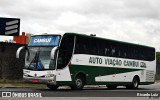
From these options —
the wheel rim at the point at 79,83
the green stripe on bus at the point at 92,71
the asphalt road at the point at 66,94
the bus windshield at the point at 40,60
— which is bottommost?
the asphalt road at the point at 66,94

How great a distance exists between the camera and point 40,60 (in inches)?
898

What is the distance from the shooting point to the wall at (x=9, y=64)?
1302 inches

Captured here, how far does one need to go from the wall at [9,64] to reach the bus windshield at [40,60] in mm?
10306

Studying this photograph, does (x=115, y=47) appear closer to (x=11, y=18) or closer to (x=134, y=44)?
(x=134, y=44)

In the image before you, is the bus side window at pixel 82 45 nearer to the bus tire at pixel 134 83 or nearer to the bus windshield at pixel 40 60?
the bus windshield at pixel 40 60

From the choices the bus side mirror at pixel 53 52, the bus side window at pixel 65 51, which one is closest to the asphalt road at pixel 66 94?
the bus side window at pixel 65 51

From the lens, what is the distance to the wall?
33.1 meters

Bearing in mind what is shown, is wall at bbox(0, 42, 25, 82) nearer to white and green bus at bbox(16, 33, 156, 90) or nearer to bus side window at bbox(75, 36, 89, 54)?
white and green bus at bbox(16, 33, 156, 90)

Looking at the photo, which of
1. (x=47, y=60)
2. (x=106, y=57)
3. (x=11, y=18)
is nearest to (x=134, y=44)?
(x=106, y=57)

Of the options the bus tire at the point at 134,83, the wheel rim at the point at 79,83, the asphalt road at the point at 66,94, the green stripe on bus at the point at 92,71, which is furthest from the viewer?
the bus tire at the point at 134,83

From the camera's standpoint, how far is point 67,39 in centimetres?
2338

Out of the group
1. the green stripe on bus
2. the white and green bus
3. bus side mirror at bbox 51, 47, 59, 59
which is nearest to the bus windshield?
the white and green bus

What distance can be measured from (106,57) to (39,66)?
19.7 ft

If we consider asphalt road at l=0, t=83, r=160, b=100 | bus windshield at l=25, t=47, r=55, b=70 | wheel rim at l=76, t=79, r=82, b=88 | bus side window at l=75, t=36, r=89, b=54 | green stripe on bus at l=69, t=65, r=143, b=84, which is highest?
bus side window at l=75, t=36, r=89, b=54
